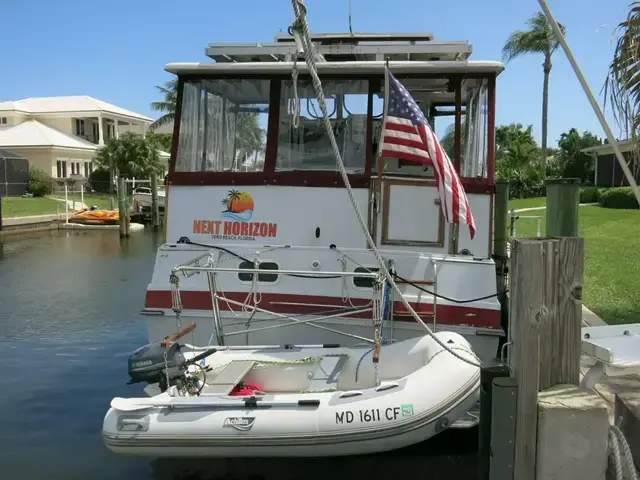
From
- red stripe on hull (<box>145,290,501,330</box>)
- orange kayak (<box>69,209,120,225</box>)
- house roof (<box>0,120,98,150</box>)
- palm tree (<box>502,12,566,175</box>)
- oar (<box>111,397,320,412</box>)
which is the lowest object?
orange kayak (<box>69,209,120,225</box>)

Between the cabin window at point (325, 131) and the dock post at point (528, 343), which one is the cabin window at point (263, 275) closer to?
the cabin window at point (325, 131)

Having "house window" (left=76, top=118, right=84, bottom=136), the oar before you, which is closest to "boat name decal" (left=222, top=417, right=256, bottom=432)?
the oar

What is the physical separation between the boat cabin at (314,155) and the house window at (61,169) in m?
43.1

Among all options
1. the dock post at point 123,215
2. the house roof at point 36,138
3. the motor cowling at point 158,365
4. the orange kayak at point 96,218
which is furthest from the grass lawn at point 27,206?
the motor cowling at point 158,365

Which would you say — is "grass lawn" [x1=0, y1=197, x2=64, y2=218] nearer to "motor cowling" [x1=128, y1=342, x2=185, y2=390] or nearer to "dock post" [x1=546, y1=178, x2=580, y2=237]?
"motor cowling" [x1=128, y1=342, x2=185, y2=390]

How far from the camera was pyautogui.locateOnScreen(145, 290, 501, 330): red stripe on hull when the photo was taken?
20.6 feet

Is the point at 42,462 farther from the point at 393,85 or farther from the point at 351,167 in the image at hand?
the point at 393,85

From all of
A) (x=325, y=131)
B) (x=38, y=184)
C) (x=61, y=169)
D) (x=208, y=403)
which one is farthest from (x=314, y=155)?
(x=61, y=169)

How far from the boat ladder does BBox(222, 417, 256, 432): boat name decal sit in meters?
0.41

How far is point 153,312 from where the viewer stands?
6652 mm

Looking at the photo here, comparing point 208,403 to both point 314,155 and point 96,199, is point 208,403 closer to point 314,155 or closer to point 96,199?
point 314,155

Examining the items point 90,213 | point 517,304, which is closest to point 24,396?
point 517,304

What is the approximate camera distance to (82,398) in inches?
315

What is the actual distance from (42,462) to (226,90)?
429 cm
